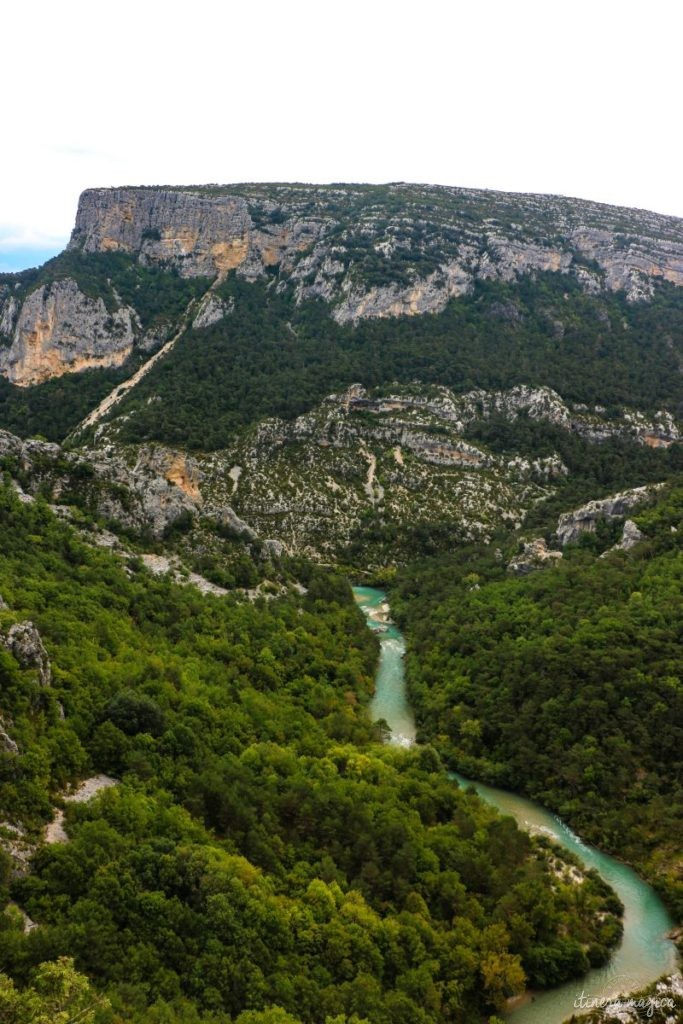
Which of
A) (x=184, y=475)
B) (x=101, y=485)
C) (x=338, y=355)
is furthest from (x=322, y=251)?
(x=101, y=485)

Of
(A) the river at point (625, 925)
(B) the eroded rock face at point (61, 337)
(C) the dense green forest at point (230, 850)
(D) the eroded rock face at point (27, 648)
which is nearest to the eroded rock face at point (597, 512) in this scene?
(A) the river at point (625, 925)

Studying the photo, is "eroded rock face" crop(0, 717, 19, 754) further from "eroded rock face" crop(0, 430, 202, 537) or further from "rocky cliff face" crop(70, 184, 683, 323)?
"rocky cliff face" crop(70, 184, 683, 323)

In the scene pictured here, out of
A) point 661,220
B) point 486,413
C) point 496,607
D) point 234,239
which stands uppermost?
point 661,220

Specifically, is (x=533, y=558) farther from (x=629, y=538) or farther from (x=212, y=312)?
(x=212, y=312)

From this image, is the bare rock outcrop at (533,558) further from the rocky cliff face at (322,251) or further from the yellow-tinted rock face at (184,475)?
the rocky cliff face at (322,251)

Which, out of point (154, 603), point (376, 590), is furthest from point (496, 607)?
point (154, 603)

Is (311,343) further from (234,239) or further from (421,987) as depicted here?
(421,987)
